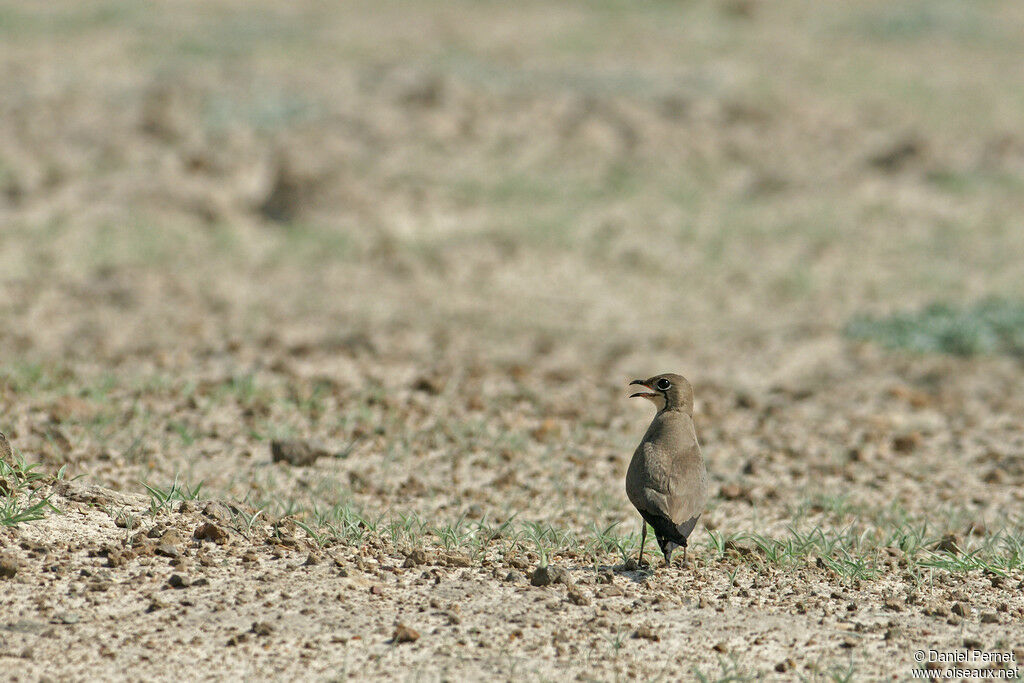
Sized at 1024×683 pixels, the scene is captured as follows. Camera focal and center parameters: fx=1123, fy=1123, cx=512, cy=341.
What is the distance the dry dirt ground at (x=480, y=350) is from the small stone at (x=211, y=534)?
0.05 meters

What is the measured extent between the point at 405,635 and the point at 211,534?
920 mm

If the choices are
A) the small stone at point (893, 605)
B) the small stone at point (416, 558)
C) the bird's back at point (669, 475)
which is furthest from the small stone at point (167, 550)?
the small stone at point (893, 605)

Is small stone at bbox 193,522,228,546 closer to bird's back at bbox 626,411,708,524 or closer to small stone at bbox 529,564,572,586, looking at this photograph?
small stone at bbox 529,564,572,586

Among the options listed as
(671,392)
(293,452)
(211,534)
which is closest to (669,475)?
(671,392)

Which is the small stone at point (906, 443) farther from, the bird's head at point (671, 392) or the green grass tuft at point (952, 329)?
the bird's head at point (671, 392)

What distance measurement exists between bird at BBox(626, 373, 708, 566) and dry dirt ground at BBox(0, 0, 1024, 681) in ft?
0.91

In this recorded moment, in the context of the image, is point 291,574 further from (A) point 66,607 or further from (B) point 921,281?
(B) point 921,281

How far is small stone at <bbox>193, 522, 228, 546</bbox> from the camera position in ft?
12.5

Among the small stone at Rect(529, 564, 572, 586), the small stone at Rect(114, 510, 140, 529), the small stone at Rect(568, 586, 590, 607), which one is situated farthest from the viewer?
the small stone at Rect(114, 510, 140, 529)

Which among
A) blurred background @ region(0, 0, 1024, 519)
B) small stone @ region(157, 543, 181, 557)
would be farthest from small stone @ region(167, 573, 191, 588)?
blurred background @ region(0, 0, 1024, 519)

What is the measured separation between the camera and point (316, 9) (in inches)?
818

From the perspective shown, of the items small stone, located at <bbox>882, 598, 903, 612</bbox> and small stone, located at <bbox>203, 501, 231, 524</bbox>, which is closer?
small stone, located at <bbox>882, 598, 903, 612</bbox>

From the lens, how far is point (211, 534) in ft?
12.5

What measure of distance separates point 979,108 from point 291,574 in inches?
598
